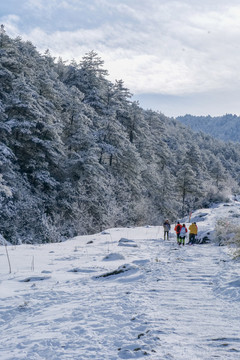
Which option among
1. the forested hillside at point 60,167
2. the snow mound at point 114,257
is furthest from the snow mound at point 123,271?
the forested hillside at point 60,167

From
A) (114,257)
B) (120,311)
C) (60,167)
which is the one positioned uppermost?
(60,167)

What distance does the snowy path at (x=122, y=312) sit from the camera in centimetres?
355

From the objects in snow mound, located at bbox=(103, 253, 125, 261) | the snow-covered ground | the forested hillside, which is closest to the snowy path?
the snow-covered ground

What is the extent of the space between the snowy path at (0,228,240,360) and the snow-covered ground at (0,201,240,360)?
1 cm

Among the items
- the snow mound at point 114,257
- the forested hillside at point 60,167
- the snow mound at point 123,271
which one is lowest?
the snow mound at point 114,257

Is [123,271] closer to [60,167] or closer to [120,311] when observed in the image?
[120,311]

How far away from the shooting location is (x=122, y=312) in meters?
4.90

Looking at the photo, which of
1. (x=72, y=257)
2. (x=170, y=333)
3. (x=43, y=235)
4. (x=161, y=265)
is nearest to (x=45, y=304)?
(x=170, y=333)

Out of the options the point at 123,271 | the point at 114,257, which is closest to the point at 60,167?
the point at 114,257

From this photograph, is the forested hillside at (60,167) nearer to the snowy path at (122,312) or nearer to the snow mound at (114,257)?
the snow mound at (114,257)

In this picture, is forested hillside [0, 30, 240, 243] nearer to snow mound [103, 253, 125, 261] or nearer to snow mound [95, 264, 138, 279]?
snow mound [103, 253, 125, 261]

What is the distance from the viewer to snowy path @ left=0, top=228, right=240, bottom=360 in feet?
11.6

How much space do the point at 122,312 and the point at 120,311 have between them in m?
0.06

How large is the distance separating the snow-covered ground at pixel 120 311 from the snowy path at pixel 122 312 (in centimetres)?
1
